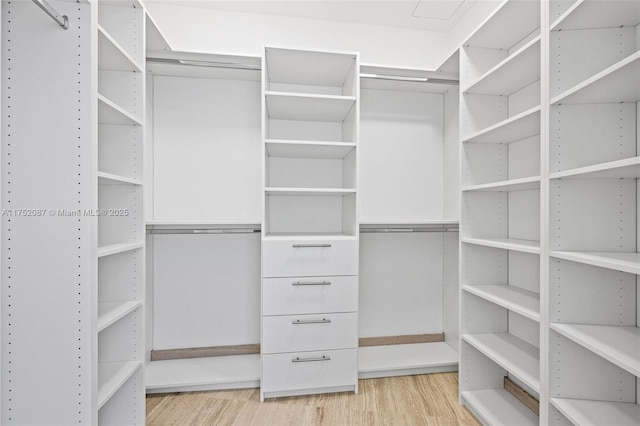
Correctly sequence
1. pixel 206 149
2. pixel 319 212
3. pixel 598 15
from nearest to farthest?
pixel 598 15, pixel 206 149, pixel 319 212

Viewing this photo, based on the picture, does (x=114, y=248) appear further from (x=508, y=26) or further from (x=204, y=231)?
(x=508, y=26)

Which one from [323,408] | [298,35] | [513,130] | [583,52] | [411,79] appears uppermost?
[298,35]

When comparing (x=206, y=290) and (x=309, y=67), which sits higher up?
(x=309, y=67)

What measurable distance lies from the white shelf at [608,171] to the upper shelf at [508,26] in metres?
0.85

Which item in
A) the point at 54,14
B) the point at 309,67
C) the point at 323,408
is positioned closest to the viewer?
the point at 54,14

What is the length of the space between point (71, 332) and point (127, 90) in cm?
112

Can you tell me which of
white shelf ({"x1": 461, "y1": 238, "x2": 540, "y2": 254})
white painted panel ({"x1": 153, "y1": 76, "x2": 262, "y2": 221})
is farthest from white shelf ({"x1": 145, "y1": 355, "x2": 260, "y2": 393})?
white shelf ({"x1": 461, "y1": 238, "x2": 540, "y2": 254})

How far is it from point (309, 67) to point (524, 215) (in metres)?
1.55

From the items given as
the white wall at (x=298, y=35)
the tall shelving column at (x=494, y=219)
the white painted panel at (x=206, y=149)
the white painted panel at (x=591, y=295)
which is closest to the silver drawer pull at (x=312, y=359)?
the tall shelving column at (x=494, y=219)

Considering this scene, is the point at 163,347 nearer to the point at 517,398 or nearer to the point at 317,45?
the point at 517,398

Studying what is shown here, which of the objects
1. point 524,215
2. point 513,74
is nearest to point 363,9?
point 513,74

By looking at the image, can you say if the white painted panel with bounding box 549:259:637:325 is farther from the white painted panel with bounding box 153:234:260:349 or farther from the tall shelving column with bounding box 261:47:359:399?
the white painted panel with bounding box 153:234:260:349

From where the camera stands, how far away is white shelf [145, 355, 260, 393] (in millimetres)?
2057

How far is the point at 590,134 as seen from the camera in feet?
4.31
